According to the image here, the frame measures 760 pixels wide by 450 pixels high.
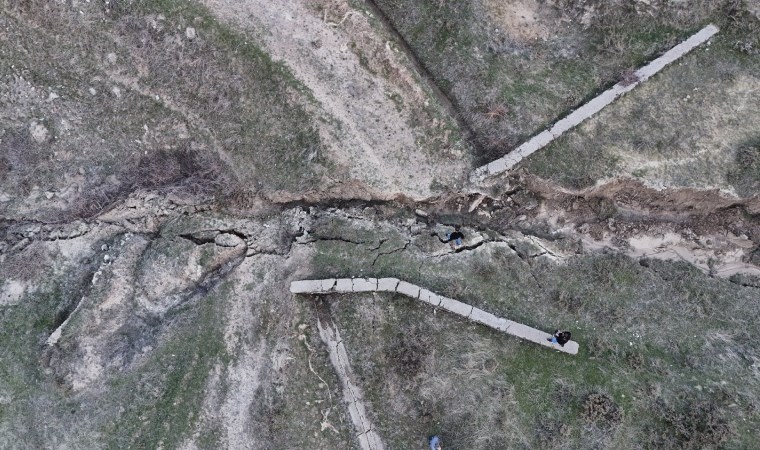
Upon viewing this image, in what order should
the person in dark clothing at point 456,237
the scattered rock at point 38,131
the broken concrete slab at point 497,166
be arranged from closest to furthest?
1. the person in dark clothing at point 456,237
2. the broken concrete slab at point 497,166
3. the scattered rock at point 38,131

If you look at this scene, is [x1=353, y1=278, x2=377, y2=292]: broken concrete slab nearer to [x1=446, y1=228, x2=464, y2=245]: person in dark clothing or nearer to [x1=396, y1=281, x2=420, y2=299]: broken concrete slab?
[x1=396, y1=281, x2=420, y2=299]: broken concrete slab

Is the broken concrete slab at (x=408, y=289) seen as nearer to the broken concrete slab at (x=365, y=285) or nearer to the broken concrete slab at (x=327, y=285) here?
the broken concrete slab at (x=365, y=285)

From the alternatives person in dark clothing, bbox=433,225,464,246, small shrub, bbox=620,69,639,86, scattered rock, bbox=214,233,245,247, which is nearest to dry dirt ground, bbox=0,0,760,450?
scattered rock, bbox=214,233,245,247

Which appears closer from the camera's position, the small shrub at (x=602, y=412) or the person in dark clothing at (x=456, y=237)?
the small shrub at (x=602, y=412)

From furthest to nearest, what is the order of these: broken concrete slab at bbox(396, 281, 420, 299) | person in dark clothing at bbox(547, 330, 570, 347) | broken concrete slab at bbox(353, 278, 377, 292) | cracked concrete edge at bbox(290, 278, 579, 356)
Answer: broken concrete slab at bbox(353, 278, 377, 292), broken concrete slab at bbox(396, 281, 420, 299), cracked concrete edge at bbox(290, 278, 579, 356), person in dark clothing at bbox(547, 330, 570, 347)

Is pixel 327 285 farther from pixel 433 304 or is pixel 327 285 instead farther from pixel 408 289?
pixel 433 304

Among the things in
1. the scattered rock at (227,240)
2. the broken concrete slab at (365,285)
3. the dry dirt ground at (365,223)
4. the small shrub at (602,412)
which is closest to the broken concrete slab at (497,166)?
the dry dirt ground at (365,223)

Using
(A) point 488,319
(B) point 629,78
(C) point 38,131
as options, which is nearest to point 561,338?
(A) point 488,319
